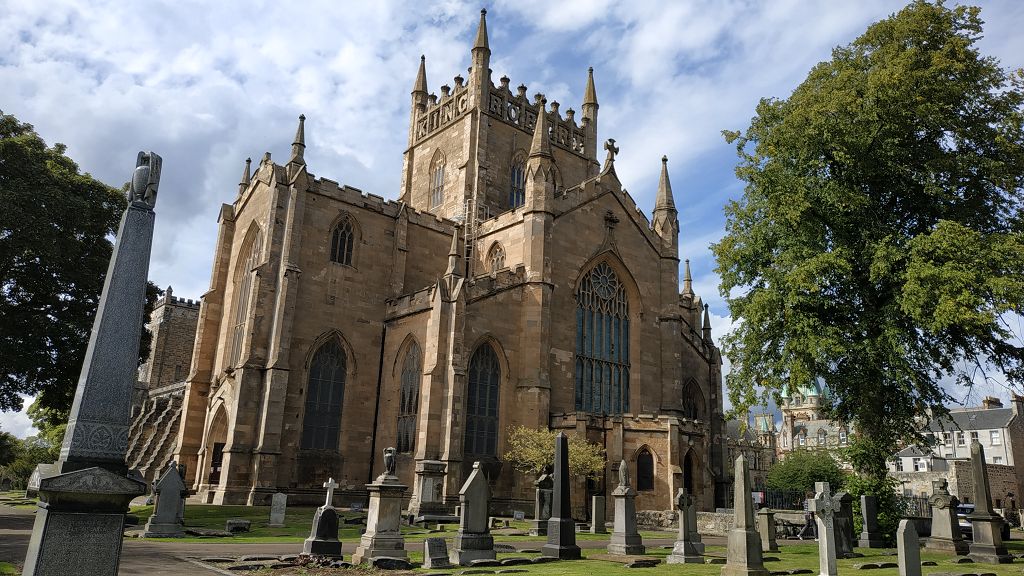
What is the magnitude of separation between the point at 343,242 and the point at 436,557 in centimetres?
2273

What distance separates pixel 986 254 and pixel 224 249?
3341cm

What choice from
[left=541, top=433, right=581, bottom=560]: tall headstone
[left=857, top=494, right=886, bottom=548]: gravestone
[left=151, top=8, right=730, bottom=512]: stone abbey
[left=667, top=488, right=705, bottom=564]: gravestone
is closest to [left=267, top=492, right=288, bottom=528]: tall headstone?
[left=151, top=8, right=730, bottom=512]: stone abbey

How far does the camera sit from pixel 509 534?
21922 mm

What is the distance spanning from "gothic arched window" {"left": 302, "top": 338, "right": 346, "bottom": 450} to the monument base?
2523cm

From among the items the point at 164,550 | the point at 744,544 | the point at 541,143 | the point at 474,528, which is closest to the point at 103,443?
the point at 474,528

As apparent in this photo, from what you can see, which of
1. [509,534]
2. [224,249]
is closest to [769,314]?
[509,534]

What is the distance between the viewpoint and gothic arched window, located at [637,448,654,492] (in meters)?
30.2

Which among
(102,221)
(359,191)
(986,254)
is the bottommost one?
(986,254)

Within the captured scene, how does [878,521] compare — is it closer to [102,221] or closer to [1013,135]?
[1013,135]

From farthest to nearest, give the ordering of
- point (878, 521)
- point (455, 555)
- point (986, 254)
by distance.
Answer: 1. point (878, 521)
2. point (986, 254)
3. point (455, 555)

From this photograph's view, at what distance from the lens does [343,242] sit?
34.7m

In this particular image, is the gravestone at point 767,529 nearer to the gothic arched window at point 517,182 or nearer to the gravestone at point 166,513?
the gravestone at point 166,513

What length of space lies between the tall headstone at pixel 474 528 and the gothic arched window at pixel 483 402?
1513 centimetres

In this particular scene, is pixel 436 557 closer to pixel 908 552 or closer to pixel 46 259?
pixel 908 552
